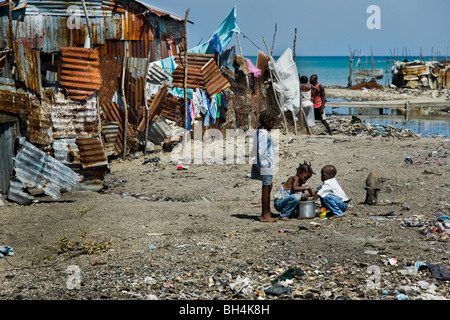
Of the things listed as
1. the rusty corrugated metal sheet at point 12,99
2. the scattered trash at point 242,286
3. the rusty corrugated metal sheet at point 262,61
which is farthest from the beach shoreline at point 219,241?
the rusty corrugated metal sheet at point 262,61

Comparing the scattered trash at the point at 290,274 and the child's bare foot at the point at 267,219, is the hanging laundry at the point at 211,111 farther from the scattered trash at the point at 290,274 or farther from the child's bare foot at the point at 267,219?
the scattered trash at the point at 290,274

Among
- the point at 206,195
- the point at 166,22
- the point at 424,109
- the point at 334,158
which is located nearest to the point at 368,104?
the point at 424,109

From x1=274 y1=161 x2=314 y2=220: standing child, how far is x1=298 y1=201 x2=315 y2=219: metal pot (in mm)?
77

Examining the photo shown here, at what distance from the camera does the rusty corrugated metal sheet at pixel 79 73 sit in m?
8.80

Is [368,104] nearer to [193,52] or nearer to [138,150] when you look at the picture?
[193,52]

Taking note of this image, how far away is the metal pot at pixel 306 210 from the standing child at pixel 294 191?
0.08 m

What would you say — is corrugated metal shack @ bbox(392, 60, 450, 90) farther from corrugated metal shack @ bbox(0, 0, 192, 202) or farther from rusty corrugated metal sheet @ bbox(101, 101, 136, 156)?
rusty corrugated metal sheet @ bbox(101, 101, 136, 156)

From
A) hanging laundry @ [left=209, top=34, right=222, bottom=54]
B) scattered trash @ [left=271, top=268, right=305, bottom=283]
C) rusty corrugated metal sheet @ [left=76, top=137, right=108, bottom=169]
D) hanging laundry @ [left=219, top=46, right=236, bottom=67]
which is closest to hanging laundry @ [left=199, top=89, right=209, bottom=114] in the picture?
hanging laundry @ [left=219, top=46, right=236, bottom=67]

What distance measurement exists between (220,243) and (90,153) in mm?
3780

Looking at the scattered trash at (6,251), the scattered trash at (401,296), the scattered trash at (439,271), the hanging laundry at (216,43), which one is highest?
the hanging laundry at (216,43)

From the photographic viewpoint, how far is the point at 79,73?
8.96 meters

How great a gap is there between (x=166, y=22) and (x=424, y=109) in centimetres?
1306

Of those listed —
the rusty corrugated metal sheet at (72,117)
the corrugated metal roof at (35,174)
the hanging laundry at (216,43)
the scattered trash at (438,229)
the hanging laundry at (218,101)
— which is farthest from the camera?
the hanging laundry at (216,43)

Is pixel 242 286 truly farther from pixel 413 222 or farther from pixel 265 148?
pixel 413 222
